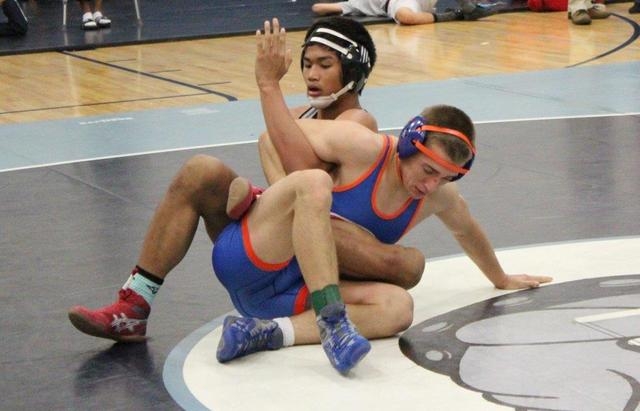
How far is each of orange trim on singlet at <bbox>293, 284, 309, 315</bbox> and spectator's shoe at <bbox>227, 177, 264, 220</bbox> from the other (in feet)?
0.95

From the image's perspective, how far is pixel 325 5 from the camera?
523 inches

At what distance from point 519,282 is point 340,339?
940 millimetres

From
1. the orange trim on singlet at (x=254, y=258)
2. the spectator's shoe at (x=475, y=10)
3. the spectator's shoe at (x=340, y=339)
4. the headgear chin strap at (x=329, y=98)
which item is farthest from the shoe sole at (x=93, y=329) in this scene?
the spectator's shoe at (x=475, y=10)

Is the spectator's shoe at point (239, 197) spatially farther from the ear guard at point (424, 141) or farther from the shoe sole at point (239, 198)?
the ear guard at point (424, 141)

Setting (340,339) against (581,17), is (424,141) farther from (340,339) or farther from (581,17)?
(581,17)

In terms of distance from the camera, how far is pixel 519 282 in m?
4.21

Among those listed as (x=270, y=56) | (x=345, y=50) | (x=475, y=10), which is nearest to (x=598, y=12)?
(x=475, y=10)

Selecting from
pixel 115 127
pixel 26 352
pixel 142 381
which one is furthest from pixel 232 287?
pixel 115 127

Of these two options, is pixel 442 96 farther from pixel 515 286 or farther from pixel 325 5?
pixel 325 5

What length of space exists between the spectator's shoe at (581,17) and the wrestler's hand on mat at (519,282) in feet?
26.7

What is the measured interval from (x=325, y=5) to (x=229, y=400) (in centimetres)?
1024

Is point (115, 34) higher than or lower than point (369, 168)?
lower

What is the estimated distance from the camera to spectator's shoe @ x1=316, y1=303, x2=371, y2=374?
3.45 meters

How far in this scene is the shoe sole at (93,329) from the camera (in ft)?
12.5
